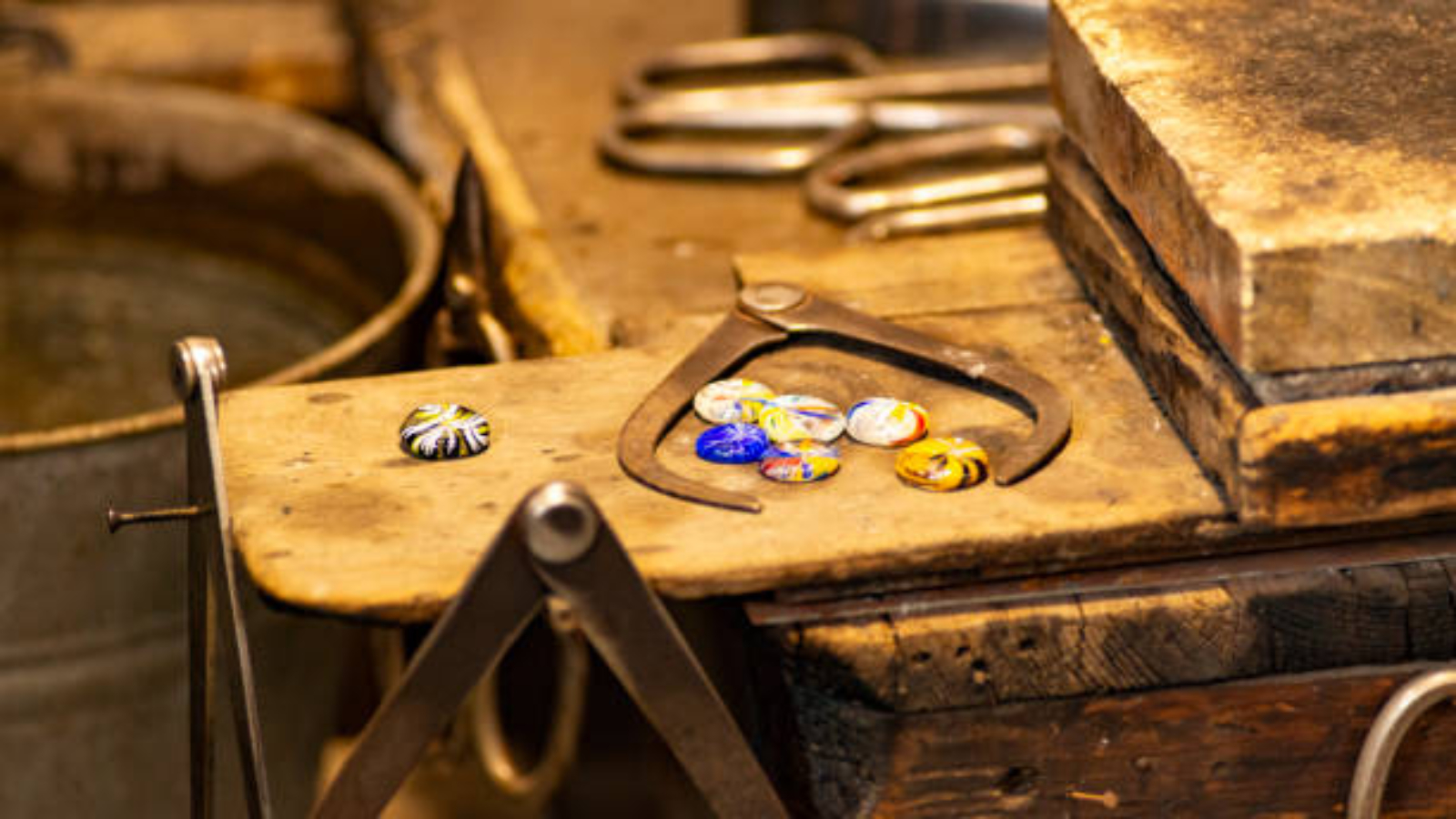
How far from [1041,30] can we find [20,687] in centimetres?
129

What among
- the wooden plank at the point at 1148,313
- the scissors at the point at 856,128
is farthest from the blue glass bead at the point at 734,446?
the scissors at the point at 856,128

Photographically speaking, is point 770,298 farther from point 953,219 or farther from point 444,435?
point 953,219

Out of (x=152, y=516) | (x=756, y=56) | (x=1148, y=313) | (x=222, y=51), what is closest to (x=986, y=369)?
(x=1148, y=313)

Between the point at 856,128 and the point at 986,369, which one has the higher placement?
the point at 986,369

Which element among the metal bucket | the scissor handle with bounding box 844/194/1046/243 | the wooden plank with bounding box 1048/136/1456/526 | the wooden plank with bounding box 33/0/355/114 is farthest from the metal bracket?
the wooden plank with bounding box 33/0/355/114

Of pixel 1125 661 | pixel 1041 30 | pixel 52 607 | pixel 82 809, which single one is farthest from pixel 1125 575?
pixel 1041 30

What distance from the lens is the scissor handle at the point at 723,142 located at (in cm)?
183

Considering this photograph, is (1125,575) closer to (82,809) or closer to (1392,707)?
(1392,707)

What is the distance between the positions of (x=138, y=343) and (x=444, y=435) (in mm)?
1158

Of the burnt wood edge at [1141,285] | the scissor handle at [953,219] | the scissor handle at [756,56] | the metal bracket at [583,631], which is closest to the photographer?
the metal bracket at [583,631]

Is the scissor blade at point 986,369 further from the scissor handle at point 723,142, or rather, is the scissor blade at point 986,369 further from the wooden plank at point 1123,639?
the scissor handle at point 723,142

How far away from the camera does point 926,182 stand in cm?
179

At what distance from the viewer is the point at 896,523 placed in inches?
37.8

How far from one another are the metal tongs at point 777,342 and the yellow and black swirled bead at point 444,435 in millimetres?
77
